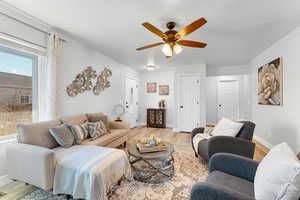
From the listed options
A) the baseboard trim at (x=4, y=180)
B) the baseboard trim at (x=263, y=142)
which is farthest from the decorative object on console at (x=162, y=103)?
the baseboard trim at (x=4, y=180)

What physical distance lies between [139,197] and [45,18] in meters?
2.91

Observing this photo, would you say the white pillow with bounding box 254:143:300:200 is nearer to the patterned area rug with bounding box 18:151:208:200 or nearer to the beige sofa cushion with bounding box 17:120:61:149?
the patterned area rug with bounding box 18:151:208:200

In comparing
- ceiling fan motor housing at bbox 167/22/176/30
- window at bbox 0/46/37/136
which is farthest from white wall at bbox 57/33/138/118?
ceiling fan motor housing at bbox 167/22/176/30

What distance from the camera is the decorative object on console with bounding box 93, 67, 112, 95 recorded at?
11.6 feet

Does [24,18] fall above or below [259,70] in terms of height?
above

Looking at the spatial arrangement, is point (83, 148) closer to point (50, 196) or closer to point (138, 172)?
point (50, 196)

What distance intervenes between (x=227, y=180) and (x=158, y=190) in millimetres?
901

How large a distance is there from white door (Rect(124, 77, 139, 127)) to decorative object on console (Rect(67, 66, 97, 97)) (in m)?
1.80

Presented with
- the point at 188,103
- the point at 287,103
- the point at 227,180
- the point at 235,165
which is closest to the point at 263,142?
the point at 287,103

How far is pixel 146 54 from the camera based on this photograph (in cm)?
376

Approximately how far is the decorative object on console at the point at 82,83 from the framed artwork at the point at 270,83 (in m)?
4.11

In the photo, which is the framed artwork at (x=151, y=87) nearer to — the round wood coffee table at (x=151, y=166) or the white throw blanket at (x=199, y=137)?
the white throw blanket at (x=199, y=137)

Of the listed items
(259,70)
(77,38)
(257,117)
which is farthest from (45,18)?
(257,117)

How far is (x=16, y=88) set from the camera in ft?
6.96
